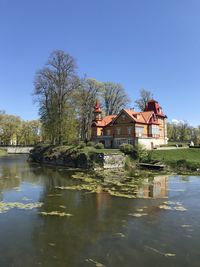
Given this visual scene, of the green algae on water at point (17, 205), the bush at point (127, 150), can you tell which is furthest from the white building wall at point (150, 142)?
the green algae on water at point (17, 205)

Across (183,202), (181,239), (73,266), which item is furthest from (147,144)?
(73,266)

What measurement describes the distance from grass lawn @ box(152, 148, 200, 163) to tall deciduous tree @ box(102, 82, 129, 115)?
2479 cm

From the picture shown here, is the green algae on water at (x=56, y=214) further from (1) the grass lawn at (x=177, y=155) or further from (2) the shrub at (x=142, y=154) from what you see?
(2) the shrub at (x=142, y=154)

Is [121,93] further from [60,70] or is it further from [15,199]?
[15,199]

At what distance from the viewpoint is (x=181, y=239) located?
11555 mm

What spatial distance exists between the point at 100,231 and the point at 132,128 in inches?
1445

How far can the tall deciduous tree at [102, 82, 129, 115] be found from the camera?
6619 centimetres

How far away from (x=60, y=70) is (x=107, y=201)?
33875mm

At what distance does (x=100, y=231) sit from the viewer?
12422 millimetres

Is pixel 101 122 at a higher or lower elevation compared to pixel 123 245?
higher

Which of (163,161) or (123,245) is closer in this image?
(123,245)

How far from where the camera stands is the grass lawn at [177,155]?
39.3m

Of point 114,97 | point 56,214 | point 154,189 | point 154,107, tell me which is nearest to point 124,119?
point 154,107

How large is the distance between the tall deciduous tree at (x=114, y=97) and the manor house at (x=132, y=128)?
1051 cm
